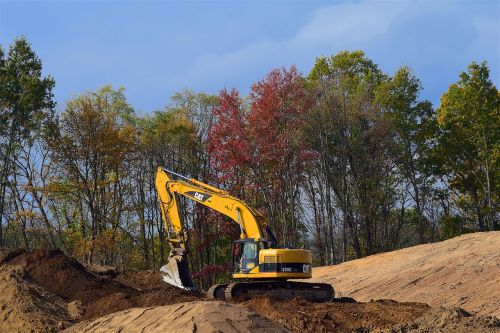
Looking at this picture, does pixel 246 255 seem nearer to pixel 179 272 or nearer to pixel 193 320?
pixel 179 272

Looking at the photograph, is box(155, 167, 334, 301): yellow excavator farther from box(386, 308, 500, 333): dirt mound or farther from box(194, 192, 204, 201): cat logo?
box(386, 308, 500, 333): dirt mound

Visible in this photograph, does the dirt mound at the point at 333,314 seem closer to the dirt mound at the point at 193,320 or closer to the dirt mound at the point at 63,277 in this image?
the dirt mound at the point at 193,320

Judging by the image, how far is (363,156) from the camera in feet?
117

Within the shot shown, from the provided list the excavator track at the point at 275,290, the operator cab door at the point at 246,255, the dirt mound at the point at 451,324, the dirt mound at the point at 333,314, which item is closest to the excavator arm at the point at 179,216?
the operator cab door at the point at 246,255

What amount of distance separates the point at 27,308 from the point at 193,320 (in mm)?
6869

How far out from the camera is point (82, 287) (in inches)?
738

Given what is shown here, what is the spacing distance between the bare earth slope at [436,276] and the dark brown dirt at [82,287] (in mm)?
7257

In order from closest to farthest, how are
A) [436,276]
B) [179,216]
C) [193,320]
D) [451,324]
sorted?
[193,320] → [451,324] → [179,216] → [436,276]

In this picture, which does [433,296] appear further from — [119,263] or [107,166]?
[119,263]

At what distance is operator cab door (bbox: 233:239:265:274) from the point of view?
17609 millimetres

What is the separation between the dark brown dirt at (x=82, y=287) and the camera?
53.2 ft

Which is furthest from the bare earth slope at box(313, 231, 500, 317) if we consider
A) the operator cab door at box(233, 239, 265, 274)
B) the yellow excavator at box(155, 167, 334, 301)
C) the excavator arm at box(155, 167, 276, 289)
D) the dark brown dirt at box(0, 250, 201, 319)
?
the dark brown dirt at box(0, 250, 201, 319)

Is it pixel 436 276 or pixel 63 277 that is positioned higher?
pixel 63 277

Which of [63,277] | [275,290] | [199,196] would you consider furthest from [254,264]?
[63,277]
